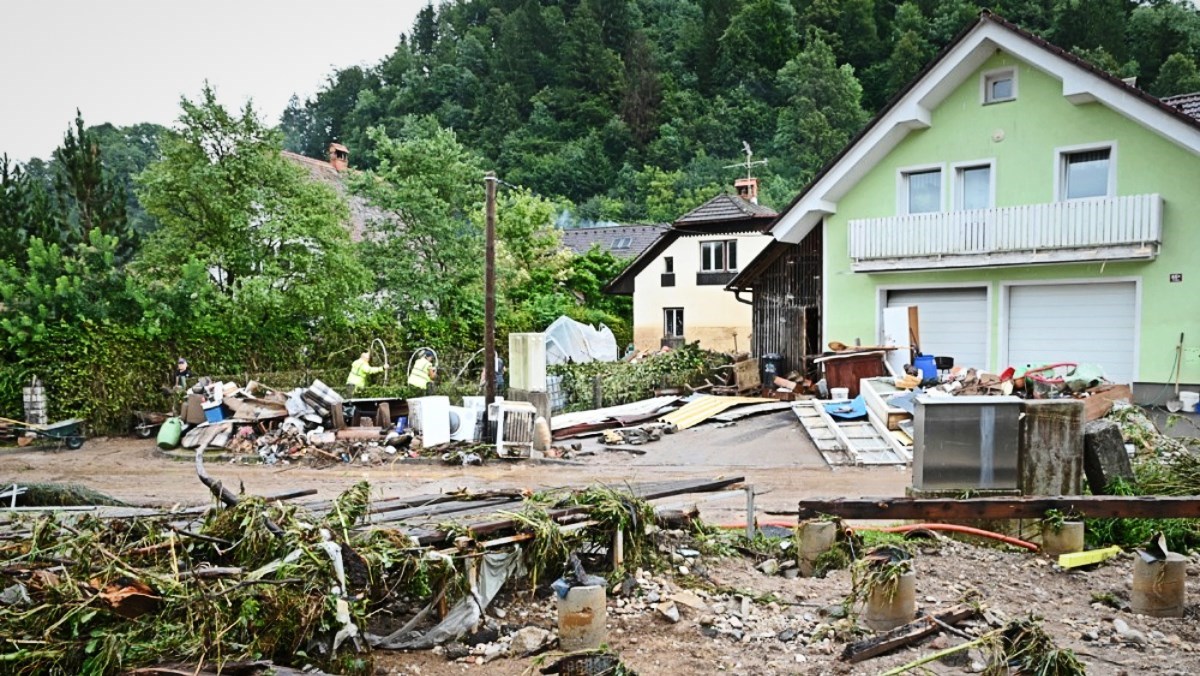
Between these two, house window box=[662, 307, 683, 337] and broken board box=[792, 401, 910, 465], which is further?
house window box=[662, 307, 683, 337]

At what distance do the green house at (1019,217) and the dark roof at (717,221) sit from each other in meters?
12.0

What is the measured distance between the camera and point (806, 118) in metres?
65.4

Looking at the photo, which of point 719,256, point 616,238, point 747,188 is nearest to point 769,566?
point 719,256

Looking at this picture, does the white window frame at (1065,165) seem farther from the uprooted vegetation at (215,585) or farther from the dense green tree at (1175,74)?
the dense green tree at (1175,74)

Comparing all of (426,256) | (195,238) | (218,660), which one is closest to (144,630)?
(218,660)

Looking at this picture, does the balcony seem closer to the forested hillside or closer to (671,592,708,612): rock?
(671,592,708,612): rock

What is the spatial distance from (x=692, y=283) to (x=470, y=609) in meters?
32.4

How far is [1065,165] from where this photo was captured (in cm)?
1823

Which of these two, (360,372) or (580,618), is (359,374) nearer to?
(360,372)

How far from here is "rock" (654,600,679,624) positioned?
620 centimetres

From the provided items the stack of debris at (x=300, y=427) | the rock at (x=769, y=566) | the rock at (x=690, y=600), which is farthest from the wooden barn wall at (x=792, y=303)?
the rock at (x=690, y=600)

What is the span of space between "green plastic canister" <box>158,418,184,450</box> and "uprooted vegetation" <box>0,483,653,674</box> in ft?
39.7

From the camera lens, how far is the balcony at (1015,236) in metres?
16.7

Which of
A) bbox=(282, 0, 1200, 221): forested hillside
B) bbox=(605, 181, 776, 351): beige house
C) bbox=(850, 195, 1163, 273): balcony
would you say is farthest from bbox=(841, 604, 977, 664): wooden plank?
bbox=(282, 0, 1200, 221): forested hillside
